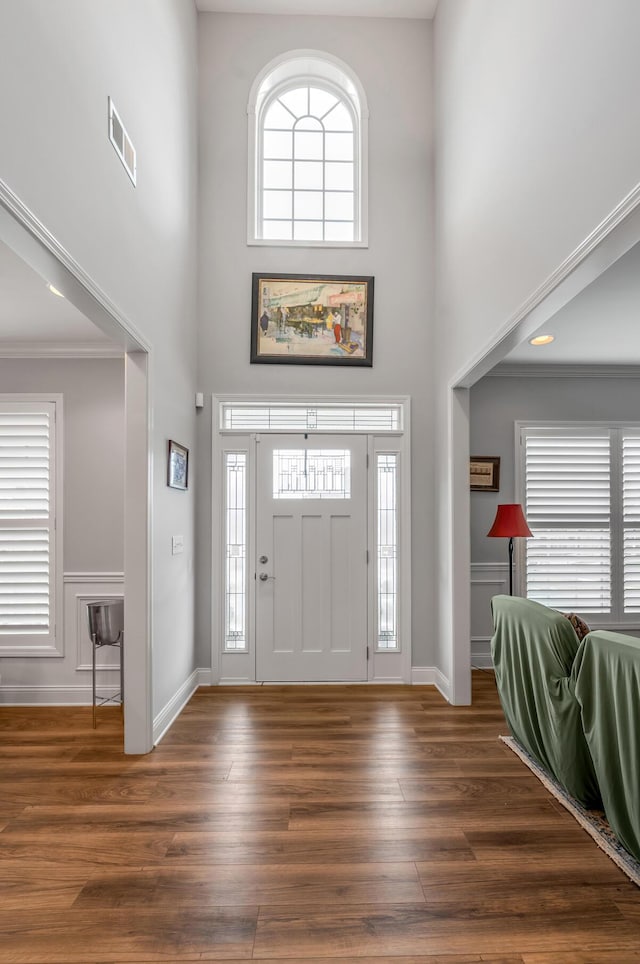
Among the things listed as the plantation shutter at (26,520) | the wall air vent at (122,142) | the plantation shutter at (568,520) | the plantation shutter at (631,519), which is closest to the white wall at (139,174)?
the wall air vent at (122,142)

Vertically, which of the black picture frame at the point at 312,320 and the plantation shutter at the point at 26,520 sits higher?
the black picture frame at the point at 312,320

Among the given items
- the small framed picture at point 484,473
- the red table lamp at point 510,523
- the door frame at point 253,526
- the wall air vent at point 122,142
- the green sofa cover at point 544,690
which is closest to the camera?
the green sofa cover at point 544,690

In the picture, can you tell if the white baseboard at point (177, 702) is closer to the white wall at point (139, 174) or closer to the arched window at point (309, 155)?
the white wall at point (139, 174)

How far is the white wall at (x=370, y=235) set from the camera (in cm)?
507

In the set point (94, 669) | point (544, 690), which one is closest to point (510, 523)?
point (544, 690)

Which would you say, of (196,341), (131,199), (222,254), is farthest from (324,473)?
(131,199)

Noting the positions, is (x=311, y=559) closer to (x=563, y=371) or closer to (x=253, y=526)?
(x=253, y=526)

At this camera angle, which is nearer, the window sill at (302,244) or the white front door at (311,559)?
the white front door at (311,559)

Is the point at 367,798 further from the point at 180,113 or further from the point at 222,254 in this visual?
the point at 180,113

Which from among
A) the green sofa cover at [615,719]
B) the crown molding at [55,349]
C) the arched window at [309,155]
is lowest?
the green sofa cover at [615,719]

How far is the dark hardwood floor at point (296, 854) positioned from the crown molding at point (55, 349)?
2608 millimetres

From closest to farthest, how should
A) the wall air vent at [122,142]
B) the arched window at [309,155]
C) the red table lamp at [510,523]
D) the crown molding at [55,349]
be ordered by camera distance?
the wall air vent at [122,142] → the crown molding at [55,349] → the red table lamp at [510,523] → the arched window at [309,155]

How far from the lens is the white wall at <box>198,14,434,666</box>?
507cm

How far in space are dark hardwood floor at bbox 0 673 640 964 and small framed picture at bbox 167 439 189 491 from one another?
164cm
